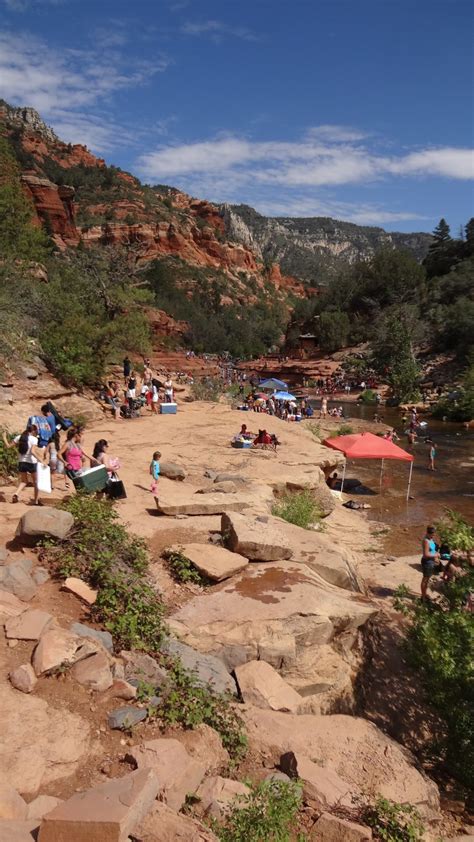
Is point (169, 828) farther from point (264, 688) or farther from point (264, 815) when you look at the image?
point (264, 688)

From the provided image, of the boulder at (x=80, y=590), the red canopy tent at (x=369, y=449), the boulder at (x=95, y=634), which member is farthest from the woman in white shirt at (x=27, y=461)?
the red canopy tent at (x=369, y=449)

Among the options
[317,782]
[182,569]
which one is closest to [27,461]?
[182,569]

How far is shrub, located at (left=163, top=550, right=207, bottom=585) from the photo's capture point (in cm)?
715

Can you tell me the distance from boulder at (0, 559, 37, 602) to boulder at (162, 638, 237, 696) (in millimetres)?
1575

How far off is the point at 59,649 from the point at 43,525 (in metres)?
2.15

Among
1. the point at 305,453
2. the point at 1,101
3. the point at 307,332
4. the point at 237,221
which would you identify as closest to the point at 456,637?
the point at 305,453

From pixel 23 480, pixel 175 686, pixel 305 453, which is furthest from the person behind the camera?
pixel 305 453

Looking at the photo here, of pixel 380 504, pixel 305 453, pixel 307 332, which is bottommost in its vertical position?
pixel 380 504

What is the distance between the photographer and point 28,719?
397 centimetres

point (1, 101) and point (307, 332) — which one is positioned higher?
point (1, 101)

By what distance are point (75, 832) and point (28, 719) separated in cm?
140

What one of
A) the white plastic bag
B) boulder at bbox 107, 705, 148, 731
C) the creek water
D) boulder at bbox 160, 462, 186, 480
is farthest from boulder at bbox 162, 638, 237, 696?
the creek water

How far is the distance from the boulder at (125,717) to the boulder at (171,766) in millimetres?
321

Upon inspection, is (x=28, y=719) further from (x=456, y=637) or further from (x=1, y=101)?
(x=1, y=101)
